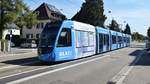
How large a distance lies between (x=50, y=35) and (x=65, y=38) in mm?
1169

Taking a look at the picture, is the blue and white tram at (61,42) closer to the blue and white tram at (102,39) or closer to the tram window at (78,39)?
the tram window at (78,39)

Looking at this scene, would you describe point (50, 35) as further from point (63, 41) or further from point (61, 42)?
point (63, 41)

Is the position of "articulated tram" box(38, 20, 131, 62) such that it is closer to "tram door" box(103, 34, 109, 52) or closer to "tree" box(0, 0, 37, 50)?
"tram door" box(103, 34, 109, 52)

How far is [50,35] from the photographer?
828 inches

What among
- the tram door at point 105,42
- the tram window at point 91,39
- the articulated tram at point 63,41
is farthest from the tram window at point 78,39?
the tram door at point 105,42

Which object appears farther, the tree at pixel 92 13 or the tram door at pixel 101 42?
the tree at pixel 92 13

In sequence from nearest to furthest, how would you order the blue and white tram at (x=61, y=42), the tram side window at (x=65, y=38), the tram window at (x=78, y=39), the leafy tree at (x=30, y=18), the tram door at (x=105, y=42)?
the blue and white tram at (x=61, y=42), the tram side window at (x=65, y=38), the tram window at (x=78, y=39), the tram door at (x=105, y=42), the leafy tree at (x=30, y=18)

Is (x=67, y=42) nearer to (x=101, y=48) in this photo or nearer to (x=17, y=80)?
(x=17, y=80)

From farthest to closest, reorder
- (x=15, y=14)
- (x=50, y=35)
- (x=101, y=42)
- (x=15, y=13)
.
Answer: (x=15, y=13), (x=15, y=14), (x=101, y=42), (x=50, y=35)

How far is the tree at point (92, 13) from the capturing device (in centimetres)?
8203

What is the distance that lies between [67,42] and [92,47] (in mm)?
7799

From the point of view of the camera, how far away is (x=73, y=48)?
22906mm

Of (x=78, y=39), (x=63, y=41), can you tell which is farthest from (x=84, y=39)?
(x=63, y=41)

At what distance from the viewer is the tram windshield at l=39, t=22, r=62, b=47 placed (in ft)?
68.2
